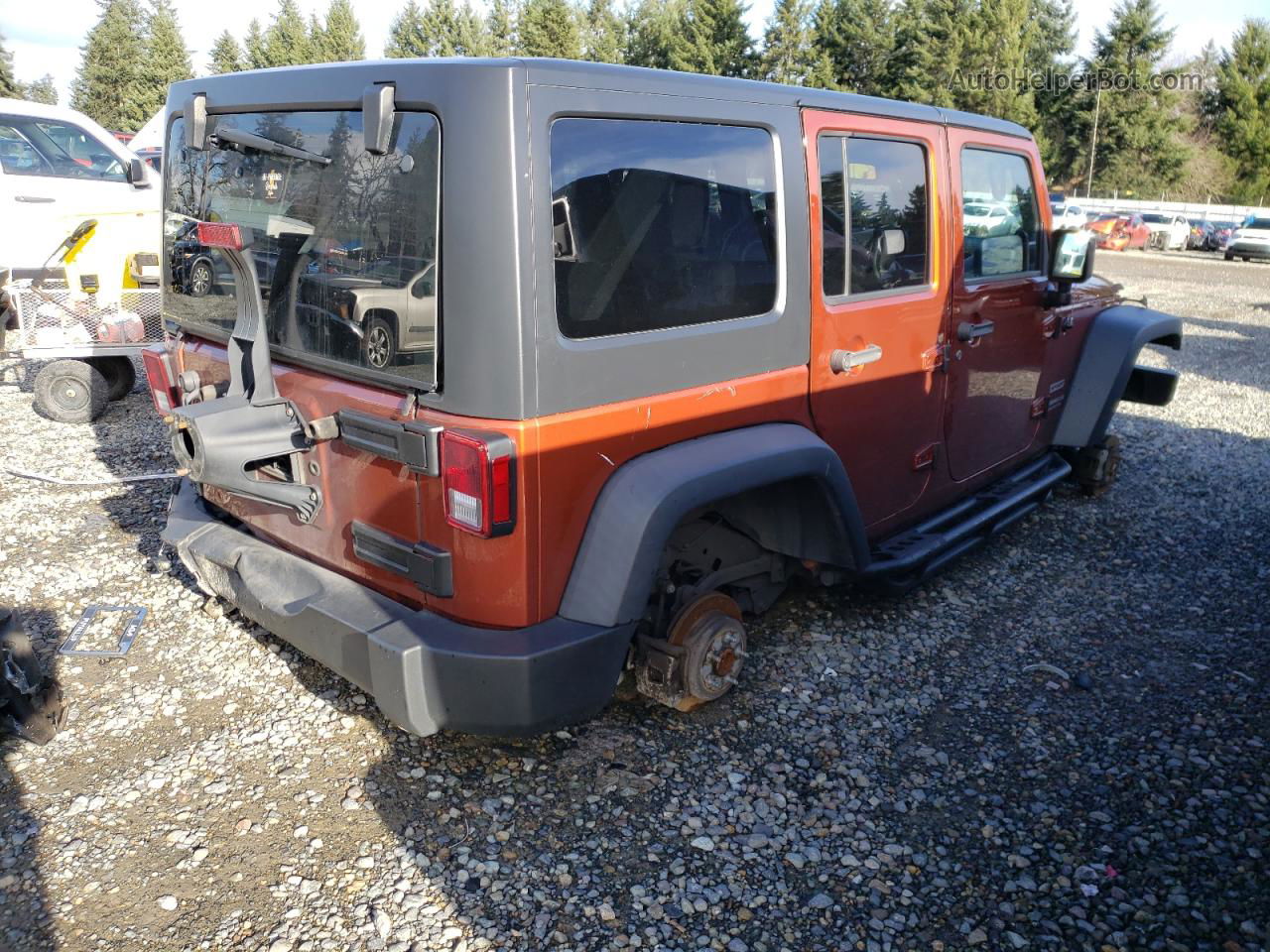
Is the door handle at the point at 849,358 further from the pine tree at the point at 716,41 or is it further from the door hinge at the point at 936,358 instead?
the pine tree at the point at 716,41

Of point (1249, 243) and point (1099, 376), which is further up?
point (1249, 243)

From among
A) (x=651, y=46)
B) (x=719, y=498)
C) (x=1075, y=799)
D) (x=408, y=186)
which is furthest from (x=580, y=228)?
(x=651, y=46)

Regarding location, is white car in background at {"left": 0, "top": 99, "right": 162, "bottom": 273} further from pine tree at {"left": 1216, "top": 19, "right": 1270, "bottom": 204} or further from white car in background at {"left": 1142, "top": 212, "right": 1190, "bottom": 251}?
pine tree at {"left": 1216, "top": 19, "right": 1270, "bottom": 204}

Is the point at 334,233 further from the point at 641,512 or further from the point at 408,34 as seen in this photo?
the point at 408,34

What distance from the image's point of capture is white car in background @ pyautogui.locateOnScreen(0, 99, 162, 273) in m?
8.19

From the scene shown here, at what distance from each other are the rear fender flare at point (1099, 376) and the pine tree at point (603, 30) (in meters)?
51.5

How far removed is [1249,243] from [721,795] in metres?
29.6

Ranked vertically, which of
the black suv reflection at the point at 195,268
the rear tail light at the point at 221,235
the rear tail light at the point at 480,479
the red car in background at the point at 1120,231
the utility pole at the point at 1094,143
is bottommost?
the rear tail light at the point at 480,479

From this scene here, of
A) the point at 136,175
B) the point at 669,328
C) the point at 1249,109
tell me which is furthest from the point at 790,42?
the point at 669,328

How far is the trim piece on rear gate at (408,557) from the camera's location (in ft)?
8.45

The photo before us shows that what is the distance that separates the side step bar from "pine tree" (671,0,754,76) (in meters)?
44.2

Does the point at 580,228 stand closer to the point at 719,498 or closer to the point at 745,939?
the point at 719,498

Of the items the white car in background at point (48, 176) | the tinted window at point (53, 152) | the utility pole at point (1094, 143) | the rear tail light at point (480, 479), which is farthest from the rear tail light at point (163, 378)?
the utility pole at point (1094, 143)

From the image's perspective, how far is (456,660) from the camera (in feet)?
8.22
